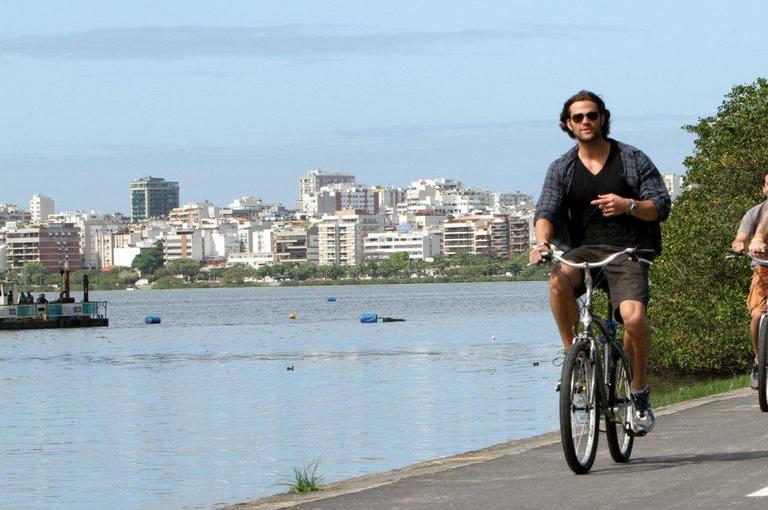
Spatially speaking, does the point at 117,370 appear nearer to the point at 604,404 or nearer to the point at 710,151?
the point at 710,151

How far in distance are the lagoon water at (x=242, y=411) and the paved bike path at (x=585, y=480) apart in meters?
5.77

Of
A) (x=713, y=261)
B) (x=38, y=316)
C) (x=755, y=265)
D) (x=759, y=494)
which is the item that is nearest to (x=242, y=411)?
(x=713, y=261)

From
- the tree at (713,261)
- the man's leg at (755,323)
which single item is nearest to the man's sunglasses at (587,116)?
the man's leg at (755,323)

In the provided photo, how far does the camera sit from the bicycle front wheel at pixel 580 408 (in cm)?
981

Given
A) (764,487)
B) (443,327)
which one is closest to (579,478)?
(764,487)

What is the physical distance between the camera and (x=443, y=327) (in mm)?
95625

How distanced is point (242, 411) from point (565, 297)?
81.1 ft

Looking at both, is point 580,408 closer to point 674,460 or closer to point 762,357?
point 674,460

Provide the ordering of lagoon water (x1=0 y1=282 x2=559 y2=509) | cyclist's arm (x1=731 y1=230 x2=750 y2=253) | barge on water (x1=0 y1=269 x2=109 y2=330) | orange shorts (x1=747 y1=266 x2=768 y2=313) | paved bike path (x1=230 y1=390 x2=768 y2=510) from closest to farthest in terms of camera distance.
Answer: paved bike path (x1=230 y1=390 x2=768 y2=510) → cyclist's arm (x1=731 y1=230 x2=750 y2=253) → orange shorts (x1=747 y1=266 x2=768 y2=313) → lagoon water (x1=0 y1=282 x2=559 y2=509) → barge on water (x1=0 y1=269 x2=109 y2=330)

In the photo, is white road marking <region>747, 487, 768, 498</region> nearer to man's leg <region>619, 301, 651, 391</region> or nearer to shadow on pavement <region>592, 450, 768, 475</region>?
shadow on pavement <region>592, 450, 768, 475</region>

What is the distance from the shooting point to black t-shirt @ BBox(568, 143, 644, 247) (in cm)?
1048

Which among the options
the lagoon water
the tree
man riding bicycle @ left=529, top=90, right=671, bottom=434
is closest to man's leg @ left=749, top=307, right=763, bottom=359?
man riding bicycle @ left=529, top=90, right=671, bottom=434

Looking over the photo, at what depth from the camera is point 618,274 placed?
1041cm

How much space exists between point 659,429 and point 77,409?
2682 cm
